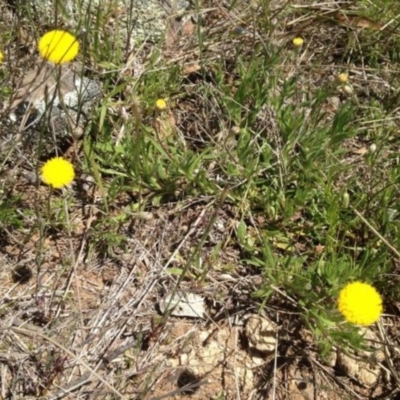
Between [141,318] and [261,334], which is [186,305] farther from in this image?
[261,334]

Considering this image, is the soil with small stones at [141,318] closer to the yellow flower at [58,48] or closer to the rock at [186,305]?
the rock at [186,305]

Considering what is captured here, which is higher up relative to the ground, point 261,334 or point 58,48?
point 58,48

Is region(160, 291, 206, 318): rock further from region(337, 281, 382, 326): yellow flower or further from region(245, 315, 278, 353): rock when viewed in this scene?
region(337, 281, 382, 326): yellow flower

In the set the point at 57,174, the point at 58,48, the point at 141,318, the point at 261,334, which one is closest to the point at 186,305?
the point at 141,318

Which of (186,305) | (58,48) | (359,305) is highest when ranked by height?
(58,48)

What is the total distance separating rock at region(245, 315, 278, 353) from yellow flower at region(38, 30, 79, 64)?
1.09 meters

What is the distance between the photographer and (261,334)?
2170 mm

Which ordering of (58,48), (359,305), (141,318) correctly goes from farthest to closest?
(141,318) < (58,48) < (359,305)

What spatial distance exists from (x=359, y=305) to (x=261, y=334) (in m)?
0.49

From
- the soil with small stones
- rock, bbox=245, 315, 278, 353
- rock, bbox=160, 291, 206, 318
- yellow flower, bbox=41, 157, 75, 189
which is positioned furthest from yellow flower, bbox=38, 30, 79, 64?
rock, bbox=245, 315, 278, 353

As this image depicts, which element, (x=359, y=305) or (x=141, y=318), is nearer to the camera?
(x=359, y=305)

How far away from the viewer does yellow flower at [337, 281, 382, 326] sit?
5.76ft

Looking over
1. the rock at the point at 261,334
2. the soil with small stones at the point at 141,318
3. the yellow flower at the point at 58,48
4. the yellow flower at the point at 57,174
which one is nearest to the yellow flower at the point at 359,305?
the soil with small stones at the point at 141,318

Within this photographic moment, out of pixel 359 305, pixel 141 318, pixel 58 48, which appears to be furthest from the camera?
pixel 141 318
